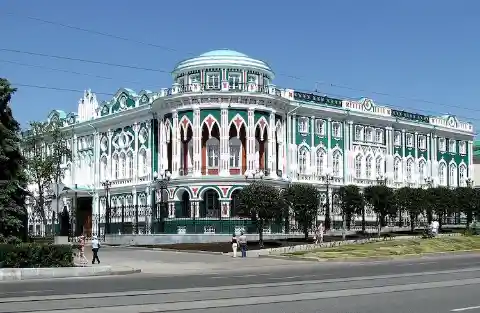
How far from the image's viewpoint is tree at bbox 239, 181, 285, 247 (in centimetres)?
4716

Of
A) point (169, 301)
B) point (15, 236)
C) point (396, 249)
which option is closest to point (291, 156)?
point (396, 249)

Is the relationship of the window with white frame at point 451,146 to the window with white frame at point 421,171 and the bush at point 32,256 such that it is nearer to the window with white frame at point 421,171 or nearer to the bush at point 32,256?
the window with white frame at point 421,171

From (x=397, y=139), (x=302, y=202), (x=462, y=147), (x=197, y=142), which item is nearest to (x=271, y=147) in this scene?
(x=197, y=142)

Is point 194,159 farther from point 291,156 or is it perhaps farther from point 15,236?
point 15,236

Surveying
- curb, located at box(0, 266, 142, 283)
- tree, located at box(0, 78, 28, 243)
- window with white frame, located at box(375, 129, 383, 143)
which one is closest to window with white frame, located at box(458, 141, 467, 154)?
window with white frame, located at box(375, 129, 383, 143)

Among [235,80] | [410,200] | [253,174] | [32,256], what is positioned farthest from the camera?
[410,200]

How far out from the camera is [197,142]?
2254 inches

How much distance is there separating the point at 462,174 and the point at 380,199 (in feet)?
88.3

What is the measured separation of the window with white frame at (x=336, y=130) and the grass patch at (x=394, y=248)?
1826cm

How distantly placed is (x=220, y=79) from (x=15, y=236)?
3002 cm

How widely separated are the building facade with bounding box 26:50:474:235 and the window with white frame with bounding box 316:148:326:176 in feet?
0.38

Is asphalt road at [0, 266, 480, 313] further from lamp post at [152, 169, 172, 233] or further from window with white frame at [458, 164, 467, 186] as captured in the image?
window with white frame at [458, 164, 467, 186]

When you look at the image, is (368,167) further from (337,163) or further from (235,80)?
(235,80)

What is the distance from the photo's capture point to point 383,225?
64812 millimetres
